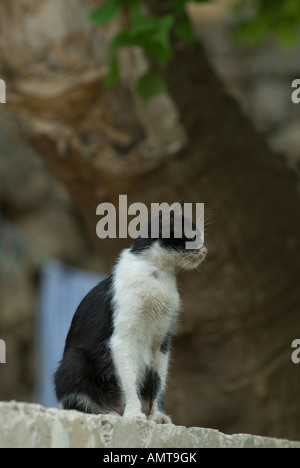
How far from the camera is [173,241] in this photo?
108 inches

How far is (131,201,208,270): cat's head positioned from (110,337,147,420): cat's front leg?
0.96ft

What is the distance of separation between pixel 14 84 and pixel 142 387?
7.34ft

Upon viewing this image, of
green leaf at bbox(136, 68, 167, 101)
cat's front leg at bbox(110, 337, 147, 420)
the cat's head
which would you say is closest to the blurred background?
green leaf at bbox(136, 68, 167, 101)

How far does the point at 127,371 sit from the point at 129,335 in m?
0.11

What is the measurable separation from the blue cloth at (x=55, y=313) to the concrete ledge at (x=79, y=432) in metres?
4.92

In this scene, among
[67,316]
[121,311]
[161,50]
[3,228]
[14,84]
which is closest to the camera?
[121,311]

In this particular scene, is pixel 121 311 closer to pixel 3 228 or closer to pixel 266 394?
pixel 266 394

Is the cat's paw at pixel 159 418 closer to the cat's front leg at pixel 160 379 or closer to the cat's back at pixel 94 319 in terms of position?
the cat's front leg at pixel 160 379

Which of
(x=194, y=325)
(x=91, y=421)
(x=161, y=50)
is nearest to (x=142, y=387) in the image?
(x=91, y=421)

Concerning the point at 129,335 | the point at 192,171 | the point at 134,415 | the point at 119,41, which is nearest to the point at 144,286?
the point at 129,335

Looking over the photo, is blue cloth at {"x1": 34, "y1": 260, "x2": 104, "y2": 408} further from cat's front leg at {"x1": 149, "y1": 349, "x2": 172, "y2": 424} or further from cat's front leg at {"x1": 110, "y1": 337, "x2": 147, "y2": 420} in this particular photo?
cat's front leg at {"x1": 110, "y1": 337, "x2": 147, "y2": 420}

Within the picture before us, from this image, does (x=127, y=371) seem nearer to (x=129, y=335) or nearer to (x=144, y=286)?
(x=129, y=335)

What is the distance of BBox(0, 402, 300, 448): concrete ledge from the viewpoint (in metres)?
2.08

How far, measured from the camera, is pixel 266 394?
4.72 metres
